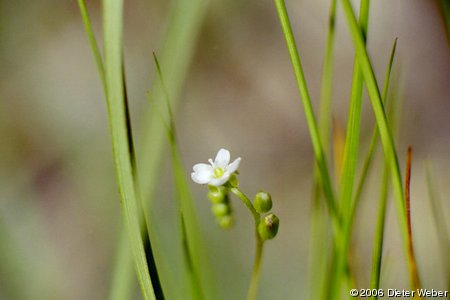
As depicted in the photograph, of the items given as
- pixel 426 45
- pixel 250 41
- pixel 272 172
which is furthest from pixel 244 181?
pixel 426 45

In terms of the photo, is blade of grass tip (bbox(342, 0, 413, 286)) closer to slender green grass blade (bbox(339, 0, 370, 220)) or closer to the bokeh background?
slender green grass blade (bbox(339, 0, 370, 220))

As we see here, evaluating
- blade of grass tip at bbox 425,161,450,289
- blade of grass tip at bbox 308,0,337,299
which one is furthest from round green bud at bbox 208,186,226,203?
blade of grass tip at bbox 425,161,450,289

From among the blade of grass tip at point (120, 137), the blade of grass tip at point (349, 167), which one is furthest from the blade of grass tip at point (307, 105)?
the blade of grass tip at point (120, 137)

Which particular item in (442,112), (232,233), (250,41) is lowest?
(232,233)

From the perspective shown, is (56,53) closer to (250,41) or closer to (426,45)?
(250,41)

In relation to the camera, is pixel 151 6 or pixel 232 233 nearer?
pixel 232 233

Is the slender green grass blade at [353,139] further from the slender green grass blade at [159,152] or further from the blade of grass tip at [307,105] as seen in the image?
the slender green grass blade at [159,152]
